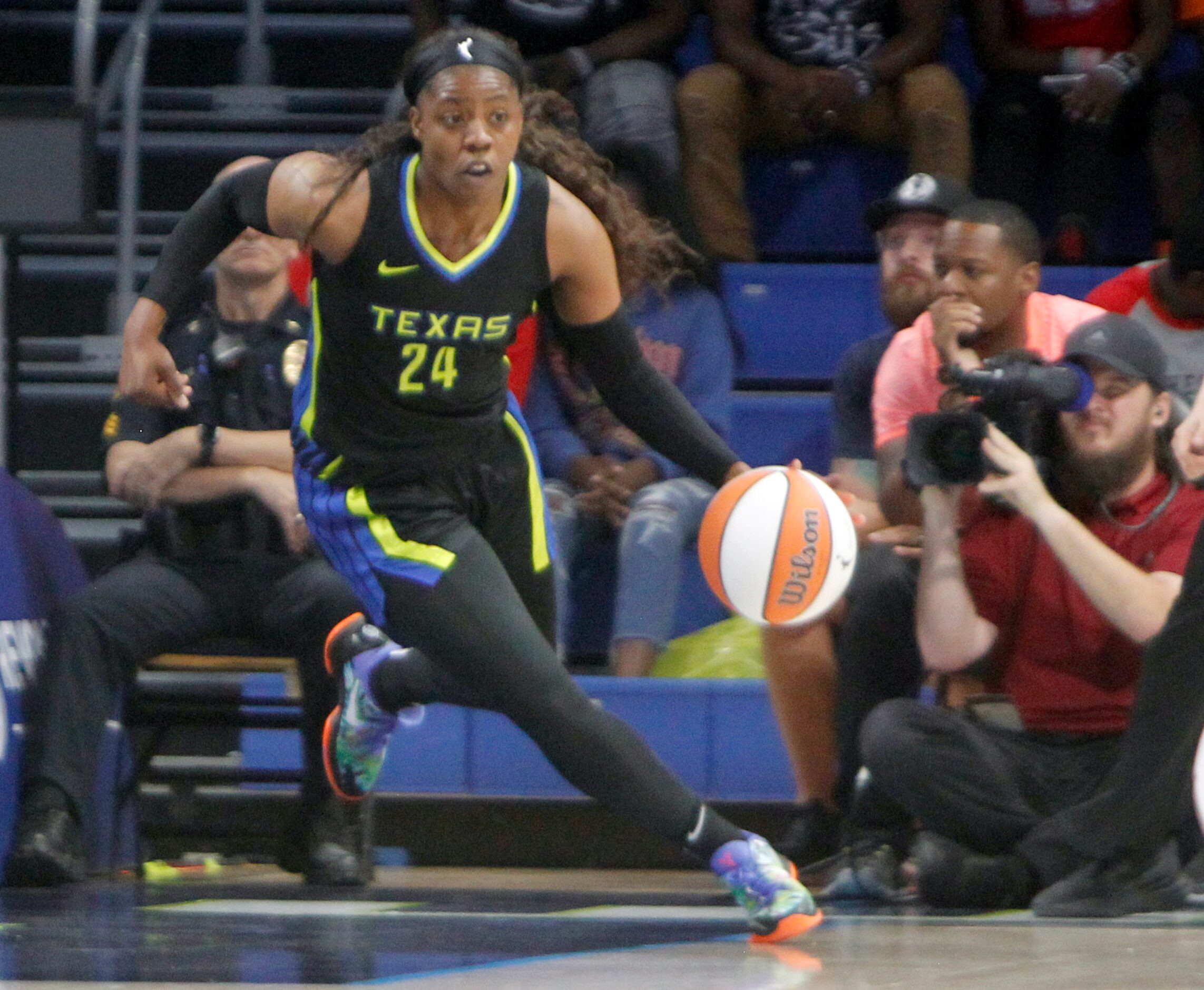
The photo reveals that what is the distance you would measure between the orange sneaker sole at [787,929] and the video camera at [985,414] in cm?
103

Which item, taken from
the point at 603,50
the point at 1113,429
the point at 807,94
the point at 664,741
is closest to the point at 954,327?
the point at 1113,429

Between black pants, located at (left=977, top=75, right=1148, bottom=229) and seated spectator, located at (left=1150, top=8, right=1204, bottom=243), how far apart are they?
15cm

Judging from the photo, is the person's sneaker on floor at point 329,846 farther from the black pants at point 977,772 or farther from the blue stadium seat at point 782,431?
the blue stadium seat at point 782,431

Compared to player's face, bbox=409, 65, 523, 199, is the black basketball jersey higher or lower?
lower

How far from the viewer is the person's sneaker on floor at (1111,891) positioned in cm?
392

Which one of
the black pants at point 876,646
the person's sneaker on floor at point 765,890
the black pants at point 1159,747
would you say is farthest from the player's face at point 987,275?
the person's sneaker on floor at point 765,890

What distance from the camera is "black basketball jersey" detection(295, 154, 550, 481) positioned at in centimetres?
379

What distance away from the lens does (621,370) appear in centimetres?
405

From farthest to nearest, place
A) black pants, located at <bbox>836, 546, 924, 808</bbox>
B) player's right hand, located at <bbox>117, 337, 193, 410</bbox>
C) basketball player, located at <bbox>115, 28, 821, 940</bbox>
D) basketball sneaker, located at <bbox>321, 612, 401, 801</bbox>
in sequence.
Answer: black pants, located at <bbox>836, 546, 924, 808</bbox>, basketball sneaker, located at <bbox>321, 612, 401, 801</bbox>, player's right hand, located at <bbox>117, 337, 193, 410</bbox>, basketball player, located at <bbox>115, 28, 821, 940</bbox>

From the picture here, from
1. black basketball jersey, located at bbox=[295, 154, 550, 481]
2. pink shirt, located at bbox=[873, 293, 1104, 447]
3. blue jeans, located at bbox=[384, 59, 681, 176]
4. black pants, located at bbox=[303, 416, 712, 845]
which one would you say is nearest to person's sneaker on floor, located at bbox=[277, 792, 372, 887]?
black pants, located at bbox=[303, 416, 712, 845]

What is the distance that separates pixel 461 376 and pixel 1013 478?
1.12m

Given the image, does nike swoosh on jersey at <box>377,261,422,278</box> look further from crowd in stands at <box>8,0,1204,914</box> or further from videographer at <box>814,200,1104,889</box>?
videographer at <box>814,200,1104,889</box>

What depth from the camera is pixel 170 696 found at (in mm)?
5152

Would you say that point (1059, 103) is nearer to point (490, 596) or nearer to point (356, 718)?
point (356, 718)
